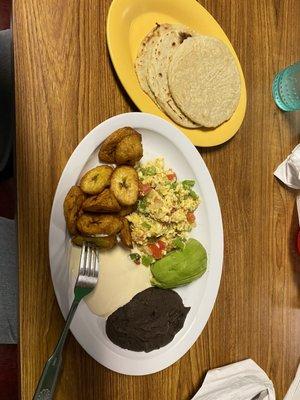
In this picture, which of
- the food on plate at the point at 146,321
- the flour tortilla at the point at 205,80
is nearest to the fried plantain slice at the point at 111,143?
the flour tortilla at the point at 205,80

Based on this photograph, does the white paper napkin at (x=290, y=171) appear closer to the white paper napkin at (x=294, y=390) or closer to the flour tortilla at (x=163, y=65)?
the flour tortilla at (x=163, y=65)

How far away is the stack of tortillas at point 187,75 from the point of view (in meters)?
1.35

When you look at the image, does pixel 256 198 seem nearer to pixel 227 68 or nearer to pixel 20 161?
pixel 227 68

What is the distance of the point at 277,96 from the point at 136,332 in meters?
0.86

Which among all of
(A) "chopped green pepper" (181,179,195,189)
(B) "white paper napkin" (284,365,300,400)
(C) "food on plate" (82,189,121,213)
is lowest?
(B) "white paper napkin" (284,365,300,400)

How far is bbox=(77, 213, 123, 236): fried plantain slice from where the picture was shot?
1.19 meters

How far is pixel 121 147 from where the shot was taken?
1237 millimetres

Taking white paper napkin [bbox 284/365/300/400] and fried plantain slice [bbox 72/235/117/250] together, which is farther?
white paper napkin [bbox 284/365/300/400]

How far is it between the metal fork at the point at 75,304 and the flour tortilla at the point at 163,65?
434mm

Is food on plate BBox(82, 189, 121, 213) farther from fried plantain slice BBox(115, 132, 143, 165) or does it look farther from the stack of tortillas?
the stack of tortillas

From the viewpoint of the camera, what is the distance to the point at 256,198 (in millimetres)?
1572

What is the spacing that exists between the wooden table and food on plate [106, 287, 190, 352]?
89 millimetres

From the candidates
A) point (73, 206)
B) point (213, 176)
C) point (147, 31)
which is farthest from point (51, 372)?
point (147, 31)

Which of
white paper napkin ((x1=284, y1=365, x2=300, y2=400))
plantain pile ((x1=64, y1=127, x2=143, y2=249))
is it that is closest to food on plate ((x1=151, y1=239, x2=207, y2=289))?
plantain pile ((x1=64, y1=127, x2=143, y2=249))
